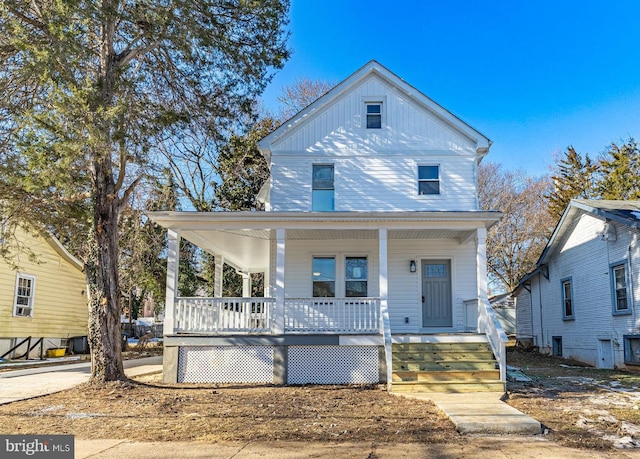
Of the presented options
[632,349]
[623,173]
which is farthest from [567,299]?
[623,173]

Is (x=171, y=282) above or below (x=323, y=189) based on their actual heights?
below

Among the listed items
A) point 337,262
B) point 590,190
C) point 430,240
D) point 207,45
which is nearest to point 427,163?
point 430,240

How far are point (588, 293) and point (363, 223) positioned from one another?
26.0 ft

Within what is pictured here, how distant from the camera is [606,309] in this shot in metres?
13.9

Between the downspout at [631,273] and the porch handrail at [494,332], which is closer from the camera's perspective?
the porch handrail at [494,332]

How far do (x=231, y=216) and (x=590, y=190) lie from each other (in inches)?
958

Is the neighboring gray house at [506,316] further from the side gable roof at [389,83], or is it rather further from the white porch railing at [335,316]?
the white porch railing at [335,316]

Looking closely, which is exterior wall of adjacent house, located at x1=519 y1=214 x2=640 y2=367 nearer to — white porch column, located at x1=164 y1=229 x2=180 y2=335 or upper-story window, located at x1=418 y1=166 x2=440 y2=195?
upper-story window, located at x1=418 y1=166 x2=440 y2=195

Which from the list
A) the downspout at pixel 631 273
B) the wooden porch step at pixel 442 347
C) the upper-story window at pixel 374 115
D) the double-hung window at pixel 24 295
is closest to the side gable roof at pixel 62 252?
the double-hung window at pixel 24 295

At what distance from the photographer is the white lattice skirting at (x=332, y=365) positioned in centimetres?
1066

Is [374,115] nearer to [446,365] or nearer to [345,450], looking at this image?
[446,365]

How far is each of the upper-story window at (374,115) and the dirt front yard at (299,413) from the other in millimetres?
7109

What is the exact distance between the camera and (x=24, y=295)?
18.0 meters

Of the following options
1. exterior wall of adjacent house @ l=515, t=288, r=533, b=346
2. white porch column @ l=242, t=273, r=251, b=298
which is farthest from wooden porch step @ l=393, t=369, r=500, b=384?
exterior wall of adjacent house @ l=515, t=288, r=533, b=346
